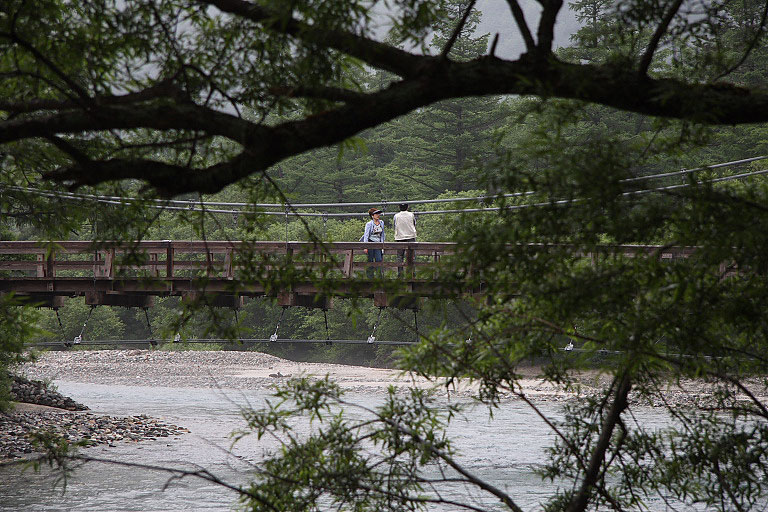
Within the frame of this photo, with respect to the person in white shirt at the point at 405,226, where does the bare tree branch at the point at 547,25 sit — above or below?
above

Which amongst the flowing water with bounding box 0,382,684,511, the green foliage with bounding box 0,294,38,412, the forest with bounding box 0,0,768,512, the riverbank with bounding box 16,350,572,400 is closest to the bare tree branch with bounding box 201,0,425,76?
the forest with bounding box 0,0,768,512

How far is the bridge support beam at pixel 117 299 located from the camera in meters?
12.7

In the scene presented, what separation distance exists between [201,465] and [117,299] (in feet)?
13.9

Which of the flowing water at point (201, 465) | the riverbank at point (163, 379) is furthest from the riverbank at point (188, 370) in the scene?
the flowing water at point (201, 465)

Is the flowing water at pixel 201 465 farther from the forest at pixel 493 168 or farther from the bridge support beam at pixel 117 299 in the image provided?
the bridge support beam at pixel 117 299

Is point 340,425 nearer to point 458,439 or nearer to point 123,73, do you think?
point 123,73

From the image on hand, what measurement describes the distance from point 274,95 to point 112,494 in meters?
6.82

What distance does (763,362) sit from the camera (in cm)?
308

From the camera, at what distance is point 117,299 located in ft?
44.0

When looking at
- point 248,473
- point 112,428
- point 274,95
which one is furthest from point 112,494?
point 274,95

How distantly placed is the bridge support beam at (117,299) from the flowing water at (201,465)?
6.74 ft

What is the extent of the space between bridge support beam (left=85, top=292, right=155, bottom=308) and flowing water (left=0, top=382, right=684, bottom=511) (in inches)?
80.9

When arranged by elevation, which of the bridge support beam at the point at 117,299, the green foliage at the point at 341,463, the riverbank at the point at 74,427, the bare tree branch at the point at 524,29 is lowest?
the riverbank at the point at 74,427

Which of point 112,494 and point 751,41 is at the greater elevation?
point 751,41
